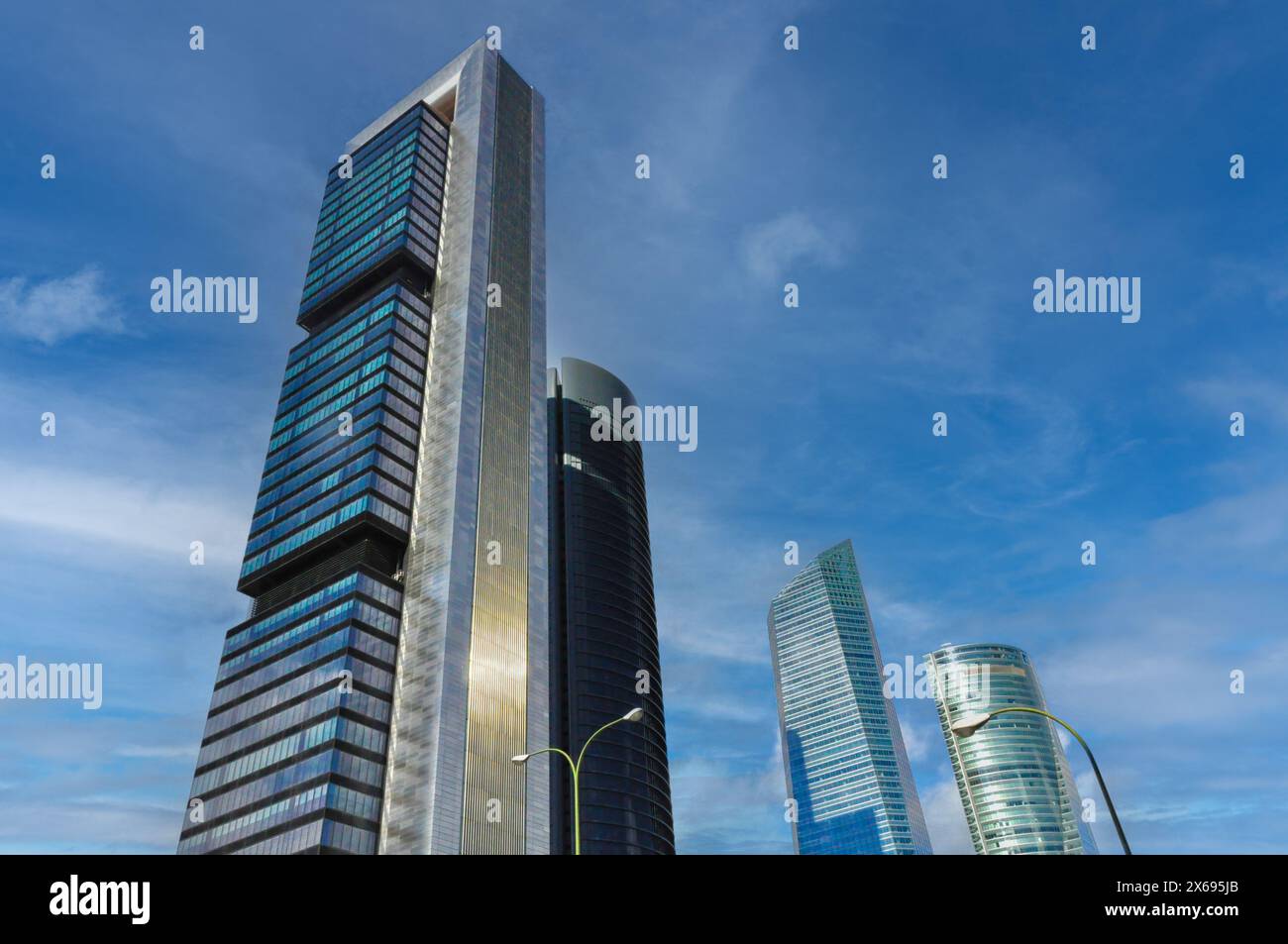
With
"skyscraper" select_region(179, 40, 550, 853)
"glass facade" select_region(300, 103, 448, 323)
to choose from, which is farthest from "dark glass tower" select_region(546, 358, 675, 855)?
"glass facade" select_region(300, 103, 448, 323)

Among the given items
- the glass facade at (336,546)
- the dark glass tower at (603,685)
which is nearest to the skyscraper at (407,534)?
the glass facade at (336,546)

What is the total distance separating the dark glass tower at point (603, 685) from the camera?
15988 cm

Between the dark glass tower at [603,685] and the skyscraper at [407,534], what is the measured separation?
51.8 m

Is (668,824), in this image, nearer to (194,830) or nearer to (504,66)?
(194,830)

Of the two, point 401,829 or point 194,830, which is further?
point 194,830

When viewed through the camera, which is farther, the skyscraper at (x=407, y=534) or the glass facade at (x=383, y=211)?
the glass facade at (x=383, y=211)

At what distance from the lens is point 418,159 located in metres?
157

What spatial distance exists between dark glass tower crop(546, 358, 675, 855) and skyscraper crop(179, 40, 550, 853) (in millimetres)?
51772

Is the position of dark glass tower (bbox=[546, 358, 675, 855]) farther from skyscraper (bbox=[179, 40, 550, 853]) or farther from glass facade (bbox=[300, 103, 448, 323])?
glass facade (bbox=[300, 103, 448, 323])

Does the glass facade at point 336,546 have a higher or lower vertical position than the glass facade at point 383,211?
lower

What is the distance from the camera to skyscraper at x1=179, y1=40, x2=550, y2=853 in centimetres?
10156

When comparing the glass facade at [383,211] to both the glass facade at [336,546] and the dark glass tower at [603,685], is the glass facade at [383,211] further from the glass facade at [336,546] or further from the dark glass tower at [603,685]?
the dark glass tower at [603,685]
